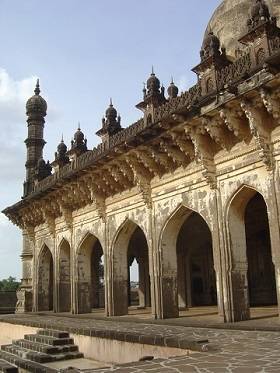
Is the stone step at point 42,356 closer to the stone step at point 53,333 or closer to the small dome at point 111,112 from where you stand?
the stone step at point 53,333

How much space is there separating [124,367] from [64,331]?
195 inches

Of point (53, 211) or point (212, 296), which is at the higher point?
point (53, 211)

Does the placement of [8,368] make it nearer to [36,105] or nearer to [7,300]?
[36,105]

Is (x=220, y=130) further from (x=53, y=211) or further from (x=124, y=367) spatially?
(x=53, y=211)

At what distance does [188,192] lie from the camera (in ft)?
30.2

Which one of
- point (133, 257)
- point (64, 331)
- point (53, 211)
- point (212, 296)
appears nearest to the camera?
point (64, 331)

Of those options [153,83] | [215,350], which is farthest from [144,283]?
[215,350]

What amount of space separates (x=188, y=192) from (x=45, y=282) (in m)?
9.22

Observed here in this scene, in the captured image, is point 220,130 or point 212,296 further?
point 212,296

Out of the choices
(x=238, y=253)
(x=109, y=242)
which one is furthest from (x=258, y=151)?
(x=109, y=242)

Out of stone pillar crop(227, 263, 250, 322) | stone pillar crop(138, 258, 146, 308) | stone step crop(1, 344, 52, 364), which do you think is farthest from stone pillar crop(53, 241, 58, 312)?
stone pillar crop(227, 263, 250, 322)

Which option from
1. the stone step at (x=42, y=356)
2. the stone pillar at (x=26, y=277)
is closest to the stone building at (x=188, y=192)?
the stone pillar at (x=26, y=277)

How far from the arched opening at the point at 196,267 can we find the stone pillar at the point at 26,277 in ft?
20.2

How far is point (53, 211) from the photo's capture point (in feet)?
48.5
